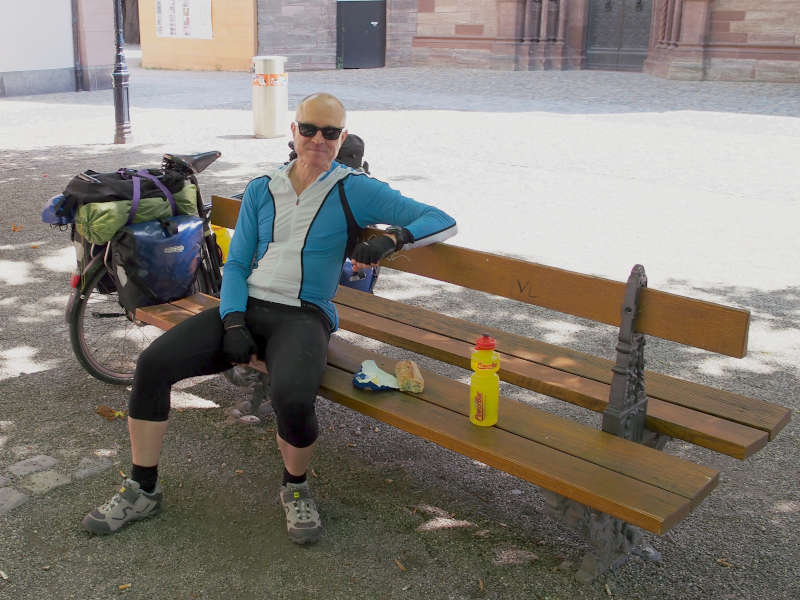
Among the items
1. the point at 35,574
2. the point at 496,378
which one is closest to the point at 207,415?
the point at 35,574

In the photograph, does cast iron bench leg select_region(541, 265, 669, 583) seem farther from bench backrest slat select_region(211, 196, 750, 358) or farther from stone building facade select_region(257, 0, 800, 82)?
stone building facade select_region(257, 0, 800, 82)

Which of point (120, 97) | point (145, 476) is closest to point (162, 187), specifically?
point (145, 476)

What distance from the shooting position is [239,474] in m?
4.08

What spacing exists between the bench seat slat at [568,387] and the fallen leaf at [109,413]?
3.81ft

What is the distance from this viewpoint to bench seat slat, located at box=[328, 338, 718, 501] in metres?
3.08

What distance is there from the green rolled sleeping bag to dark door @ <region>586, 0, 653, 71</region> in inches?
873

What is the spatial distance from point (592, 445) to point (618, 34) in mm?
23497

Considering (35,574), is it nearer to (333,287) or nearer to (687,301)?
(333,287)

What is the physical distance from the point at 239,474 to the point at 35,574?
3.14ft

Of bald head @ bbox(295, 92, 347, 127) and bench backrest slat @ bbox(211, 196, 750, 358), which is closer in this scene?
bench backrest slat @ bbox(211, 196, 750, 358)

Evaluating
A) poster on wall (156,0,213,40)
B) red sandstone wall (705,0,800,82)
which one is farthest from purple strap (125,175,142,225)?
poster on wall (156,0,213,40)

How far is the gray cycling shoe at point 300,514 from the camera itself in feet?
11.6

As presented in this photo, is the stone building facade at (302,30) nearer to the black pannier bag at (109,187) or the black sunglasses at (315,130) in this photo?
the black pannier bag at (109,187)

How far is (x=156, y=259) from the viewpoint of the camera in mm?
4531
